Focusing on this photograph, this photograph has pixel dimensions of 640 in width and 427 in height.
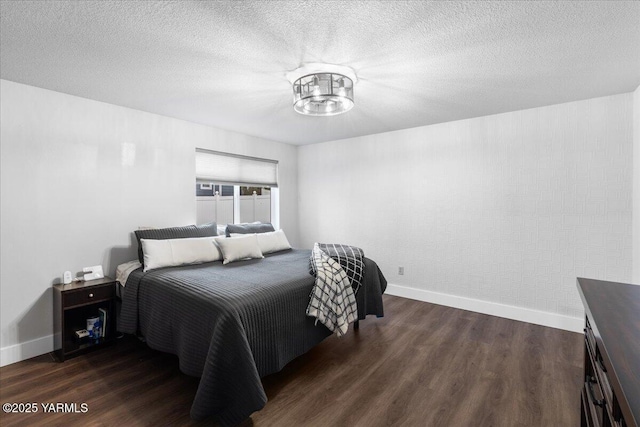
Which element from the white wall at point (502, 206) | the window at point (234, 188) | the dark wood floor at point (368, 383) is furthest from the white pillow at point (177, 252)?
the white wall at point (502, 206)

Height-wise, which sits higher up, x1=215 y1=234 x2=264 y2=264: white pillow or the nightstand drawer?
x1=215 y1=234 x2=264 y2=264: white pillow

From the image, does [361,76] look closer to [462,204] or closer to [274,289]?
[274,289]

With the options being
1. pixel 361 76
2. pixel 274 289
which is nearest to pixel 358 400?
pixel 274 289

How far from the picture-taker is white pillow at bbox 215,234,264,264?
318 cm

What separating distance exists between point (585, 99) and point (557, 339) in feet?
7.82

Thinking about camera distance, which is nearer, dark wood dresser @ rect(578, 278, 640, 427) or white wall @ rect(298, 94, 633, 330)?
dark wood dresser @ rect(578, 278, 640, 427)

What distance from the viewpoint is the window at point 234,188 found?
4086 mm

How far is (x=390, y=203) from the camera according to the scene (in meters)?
4.37

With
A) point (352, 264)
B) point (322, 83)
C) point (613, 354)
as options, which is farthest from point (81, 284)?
point (613, 354)

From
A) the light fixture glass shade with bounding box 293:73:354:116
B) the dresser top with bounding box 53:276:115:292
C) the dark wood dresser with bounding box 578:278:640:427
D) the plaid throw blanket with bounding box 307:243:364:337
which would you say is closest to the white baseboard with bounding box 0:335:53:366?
the dresser top with bounding box 53:276:115:292

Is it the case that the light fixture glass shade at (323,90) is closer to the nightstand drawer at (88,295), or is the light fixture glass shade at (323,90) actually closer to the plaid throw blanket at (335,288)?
the plaid throw blanket at (335,288)

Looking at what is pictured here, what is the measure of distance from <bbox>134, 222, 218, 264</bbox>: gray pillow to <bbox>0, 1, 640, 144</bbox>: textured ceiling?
1317mm

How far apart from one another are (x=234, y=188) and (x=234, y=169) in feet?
1.02

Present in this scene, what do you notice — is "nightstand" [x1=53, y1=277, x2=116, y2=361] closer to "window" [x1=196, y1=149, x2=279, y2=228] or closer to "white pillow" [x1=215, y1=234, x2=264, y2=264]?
"white pillow" [x1=215, y1=234, x2=264, y2=264]
